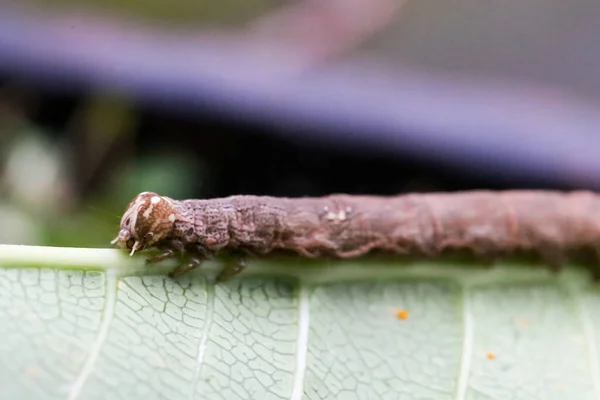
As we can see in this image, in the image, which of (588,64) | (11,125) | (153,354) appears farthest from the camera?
(588,64)

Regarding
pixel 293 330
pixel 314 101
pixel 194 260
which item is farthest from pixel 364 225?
pixel 314 101

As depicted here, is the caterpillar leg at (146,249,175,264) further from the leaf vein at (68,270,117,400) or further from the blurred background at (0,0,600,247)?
the blurred background at (0,0,600,247)

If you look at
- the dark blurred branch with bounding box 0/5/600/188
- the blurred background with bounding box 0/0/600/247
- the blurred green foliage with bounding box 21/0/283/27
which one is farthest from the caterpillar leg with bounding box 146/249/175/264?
the blurred green foliage with bounding box 21/0/283/27

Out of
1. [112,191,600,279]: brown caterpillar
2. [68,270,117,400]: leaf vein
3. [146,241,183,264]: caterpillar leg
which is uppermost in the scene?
[112,191,600,279]: brown caterpillar

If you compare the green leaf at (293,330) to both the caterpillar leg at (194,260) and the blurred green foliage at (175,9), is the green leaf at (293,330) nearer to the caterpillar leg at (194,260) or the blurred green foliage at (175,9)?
the caterpillar leg at (194,260)

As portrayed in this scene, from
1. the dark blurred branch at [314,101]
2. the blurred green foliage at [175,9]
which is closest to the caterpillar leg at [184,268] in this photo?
the dark blurred branch at [314,101]

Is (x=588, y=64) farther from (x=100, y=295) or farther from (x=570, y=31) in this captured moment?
(x=100, y=295)

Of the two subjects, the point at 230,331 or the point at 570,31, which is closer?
the point at 230,331

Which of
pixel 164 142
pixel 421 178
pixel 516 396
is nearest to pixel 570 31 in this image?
pixel 421 178
